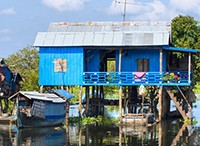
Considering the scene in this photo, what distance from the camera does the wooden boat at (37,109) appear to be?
29547 mm

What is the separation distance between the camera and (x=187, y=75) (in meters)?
33.6

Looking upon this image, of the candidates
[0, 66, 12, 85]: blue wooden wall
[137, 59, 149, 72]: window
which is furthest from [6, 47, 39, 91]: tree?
[137, 59, 149, 72]: window

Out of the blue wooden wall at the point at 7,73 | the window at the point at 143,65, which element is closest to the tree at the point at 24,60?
the blue wooden wall at the point at 7,73

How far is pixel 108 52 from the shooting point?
35.0 metres

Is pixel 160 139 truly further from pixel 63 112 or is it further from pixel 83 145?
pixel 63 112

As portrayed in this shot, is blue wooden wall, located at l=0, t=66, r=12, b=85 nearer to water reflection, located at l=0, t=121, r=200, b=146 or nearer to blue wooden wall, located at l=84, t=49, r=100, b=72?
water reflection, located at l=0, t=121, r=200, b=146

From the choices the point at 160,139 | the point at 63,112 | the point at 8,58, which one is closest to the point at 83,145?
the point at 160,139

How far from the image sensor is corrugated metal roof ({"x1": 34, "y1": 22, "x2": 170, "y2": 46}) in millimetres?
32781

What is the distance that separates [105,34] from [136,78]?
3.59 metres

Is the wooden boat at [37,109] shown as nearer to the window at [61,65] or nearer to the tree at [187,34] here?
the window at [61,65]

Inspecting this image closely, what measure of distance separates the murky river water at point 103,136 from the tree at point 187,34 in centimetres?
826

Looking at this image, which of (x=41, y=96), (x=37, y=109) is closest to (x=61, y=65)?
(x=41, y=96)

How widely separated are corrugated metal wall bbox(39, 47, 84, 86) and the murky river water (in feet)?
12.1

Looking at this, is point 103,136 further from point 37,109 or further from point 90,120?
point 90,120
